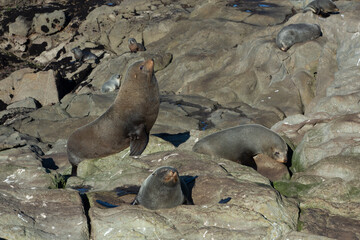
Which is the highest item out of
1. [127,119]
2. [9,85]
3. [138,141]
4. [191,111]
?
[127,119]

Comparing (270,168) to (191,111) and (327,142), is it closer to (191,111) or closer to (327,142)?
(327,142)

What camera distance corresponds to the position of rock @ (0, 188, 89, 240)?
17.0ft

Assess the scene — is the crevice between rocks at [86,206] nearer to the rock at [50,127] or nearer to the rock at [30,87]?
the rock at [50,127]

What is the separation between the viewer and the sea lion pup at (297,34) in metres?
15.7

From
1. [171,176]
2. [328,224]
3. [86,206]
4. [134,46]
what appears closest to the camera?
[171,176]

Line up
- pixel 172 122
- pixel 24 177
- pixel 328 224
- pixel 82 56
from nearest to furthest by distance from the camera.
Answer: pixel 328 224 < pixel 24 177 < pixel 172 122 < pixel 82 56

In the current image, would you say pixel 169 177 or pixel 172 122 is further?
pixel 172 122

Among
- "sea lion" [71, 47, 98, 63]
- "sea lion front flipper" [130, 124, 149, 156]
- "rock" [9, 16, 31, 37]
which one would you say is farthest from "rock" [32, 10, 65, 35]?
"sea lion front flipper" [130, 124, 149, 156]

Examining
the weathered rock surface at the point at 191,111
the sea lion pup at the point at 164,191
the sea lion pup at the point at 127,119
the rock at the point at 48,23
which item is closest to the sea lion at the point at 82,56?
the weathered rock surface at the point at 191,111

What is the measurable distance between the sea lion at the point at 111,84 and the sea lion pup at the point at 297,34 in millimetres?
6989

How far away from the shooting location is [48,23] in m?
27.6

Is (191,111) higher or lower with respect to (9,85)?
higher

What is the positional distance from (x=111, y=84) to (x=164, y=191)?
14.9 meters

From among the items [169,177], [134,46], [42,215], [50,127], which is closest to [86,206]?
[42,215]
